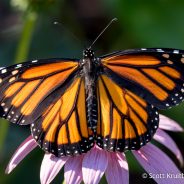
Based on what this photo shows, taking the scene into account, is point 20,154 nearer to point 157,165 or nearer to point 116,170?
point 116,170

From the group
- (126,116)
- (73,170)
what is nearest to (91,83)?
(126,116)

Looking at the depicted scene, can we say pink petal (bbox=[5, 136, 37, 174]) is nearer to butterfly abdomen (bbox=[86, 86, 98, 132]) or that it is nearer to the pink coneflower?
the pink coneflower

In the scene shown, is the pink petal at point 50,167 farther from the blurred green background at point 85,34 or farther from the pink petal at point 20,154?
the blurred green background at point 85,34

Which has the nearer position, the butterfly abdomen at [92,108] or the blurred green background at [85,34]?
the butterfly abdomen at [92,108]

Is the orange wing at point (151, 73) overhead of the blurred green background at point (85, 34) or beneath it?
beneath

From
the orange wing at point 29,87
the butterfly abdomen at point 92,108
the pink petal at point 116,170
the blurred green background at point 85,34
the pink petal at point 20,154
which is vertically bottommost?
the pink petal at point 116,170

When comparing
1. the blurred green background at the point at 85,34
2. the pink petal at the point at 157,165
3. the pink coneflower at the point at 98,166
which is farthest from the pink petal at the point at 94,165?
the blurred green background at the point at 85,34

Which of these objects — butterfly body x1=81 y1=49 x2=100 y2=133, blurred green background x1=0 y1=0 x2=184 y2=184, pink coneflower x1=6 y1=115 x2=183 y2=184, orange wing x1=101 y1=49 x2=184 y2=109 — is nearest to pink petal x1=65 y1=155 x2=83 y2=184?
pink coneflower x1=6 y1=115 x2=183 y2=184
